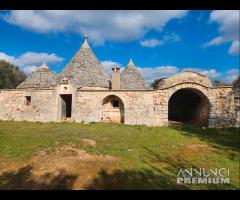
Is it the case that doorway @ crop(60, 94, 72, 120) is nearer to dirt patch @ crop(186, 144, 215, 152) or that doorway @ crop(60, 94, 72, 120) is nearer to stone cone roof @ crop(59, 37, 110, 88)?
stone cone roof @ crop(59, 37, 110, 88)

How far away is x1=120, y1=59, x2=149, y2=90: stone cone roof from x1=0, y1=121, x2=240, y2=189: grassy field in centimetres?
558

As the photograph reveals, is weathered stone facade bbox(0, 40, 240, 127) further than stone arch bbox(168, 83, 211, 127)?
No

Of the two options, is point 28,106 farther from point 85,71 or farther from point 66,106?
point 85,71

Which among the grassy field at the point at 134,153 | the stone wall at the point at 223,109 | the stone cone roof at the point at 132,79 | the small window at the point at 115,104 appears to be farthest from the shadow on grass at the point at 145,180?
the stone cone roof at the point at 132,79

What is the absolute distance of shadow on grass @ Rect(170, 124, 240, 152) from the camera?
13.0m

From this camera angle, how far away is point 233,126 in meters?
17.0

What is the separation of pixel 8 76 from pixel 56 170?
94.0ft

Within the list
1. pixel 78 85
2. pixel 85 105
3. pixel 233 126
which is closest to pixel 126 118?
pixel 85 105

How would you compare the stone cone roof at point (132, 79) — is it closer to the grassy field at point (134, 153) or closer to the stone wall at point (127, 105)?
the stone wall at point (127, 105)

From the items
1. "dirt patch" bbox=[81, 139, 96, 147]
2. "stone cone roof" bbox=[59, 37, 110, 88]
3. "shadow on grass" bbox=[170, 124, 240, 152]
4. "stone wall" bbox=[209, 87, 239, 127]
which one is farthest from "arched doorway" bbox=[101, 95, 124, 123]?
"dirt patch" bbox=[81, 139, 96, 147]

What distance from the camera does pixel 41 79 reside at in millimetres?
21141

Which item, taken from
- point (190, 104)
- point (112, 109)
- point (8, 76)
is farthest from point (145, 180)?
point (8, 76)

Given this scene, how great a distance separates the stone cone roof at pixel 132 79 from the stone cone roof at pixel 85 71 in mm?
1260

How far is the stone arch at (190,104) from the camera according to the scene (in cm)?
1803
